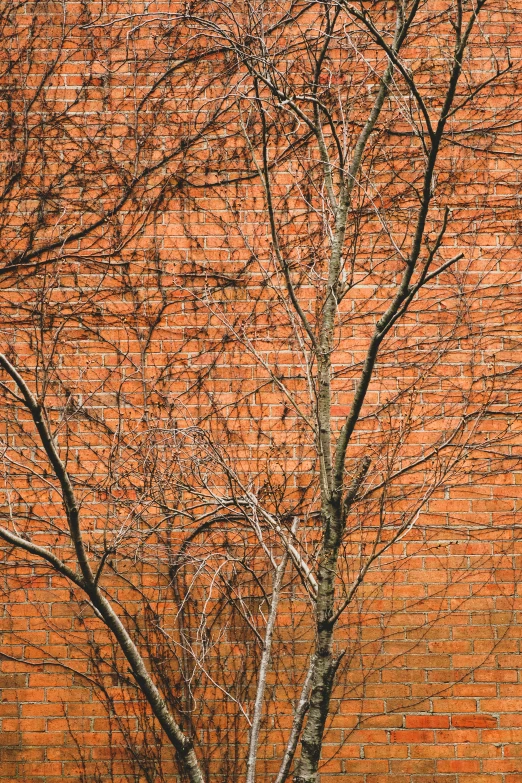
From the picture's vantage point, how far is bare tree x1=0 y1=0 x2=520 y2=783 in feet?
11.4

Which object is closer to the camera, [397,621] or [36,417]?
[36,417]

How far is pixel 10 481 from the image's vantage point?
11.9 ft

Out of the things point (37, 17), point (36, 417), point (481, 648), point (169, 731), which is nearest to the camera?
point (36, 417)

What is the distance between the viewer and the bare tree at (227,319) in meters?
3.49

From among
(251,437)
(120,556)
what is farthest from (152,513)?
(251,437)

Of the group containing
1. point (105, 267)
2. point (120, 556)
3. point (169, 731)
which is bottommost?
point (169, 731)

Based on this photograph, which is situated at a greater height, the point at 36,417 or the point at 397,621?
the point at 36,417

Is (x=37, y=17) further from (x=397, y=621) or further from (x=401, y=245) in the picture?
(x=397, y=621)

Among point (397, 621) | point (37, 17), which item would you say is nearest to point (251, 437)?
point (397, 621)

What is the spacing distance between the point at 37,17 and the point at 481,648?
3.76m

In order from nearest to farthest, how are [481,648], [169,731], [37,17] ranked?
[169,731] < [481,648] < [37,17]

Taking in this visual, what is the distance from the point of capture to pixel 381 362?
3607 mm

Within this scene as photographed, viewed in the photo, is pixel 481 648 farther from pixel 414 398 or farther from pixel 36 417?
pixel 36 417

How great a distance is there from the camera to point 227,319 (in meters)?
3.66
